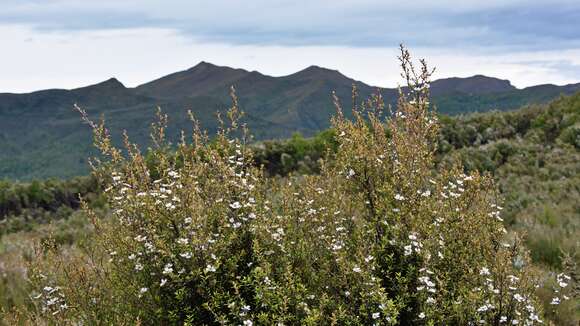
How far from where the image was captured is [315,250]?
5.63 metres

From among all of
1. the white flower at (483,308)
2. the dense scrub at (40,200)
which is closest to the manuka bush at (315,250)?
the white flower at (483,308)

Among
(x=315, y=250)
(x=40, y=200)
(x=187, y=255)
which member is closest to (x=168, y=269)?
(x=187, y=255)

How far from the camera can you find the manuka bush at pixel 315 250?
16.0ft

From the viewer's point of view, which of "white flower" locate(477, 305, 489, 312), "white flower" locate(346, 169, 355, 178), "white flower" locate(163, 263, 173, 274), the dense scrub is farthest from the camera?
the dense scrub

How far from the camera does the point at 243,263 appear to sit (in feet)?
17.8

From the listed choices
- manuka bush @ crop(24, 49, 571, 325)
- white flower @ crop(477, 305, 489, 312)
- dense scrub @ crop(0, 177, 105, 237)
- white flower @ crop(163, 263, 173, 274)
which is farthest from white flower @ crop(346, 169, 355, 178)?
dense scrub @ crop(0, 177, 105, 237)

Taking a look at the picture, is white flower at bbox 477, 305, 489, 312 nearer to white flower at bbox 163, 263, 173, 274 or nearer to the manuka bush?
the manuka bush

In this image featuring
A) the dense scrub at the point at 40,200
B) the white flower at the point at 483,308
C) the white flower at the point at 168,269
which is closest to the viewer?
the white flower at the point at 483,308

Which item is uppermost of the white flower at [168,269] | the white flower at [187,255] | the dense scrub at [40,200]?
the white flower at [187,255]

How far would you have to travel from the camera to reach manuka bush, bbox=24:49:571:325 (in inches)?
192

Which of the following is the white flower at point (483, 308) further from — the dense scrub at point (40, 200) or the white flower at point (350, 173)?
the dense scrub at point (40, 200)

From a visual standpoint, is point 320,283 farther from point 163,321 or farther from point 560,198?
point 560,198

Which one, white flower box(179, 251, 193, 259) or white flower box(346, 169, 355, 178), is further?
white flower box(346, 169, 355, 178)

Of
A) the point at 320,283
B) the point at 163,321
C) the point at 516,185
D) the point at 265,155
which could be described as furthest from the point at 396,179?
the point at 265,155
